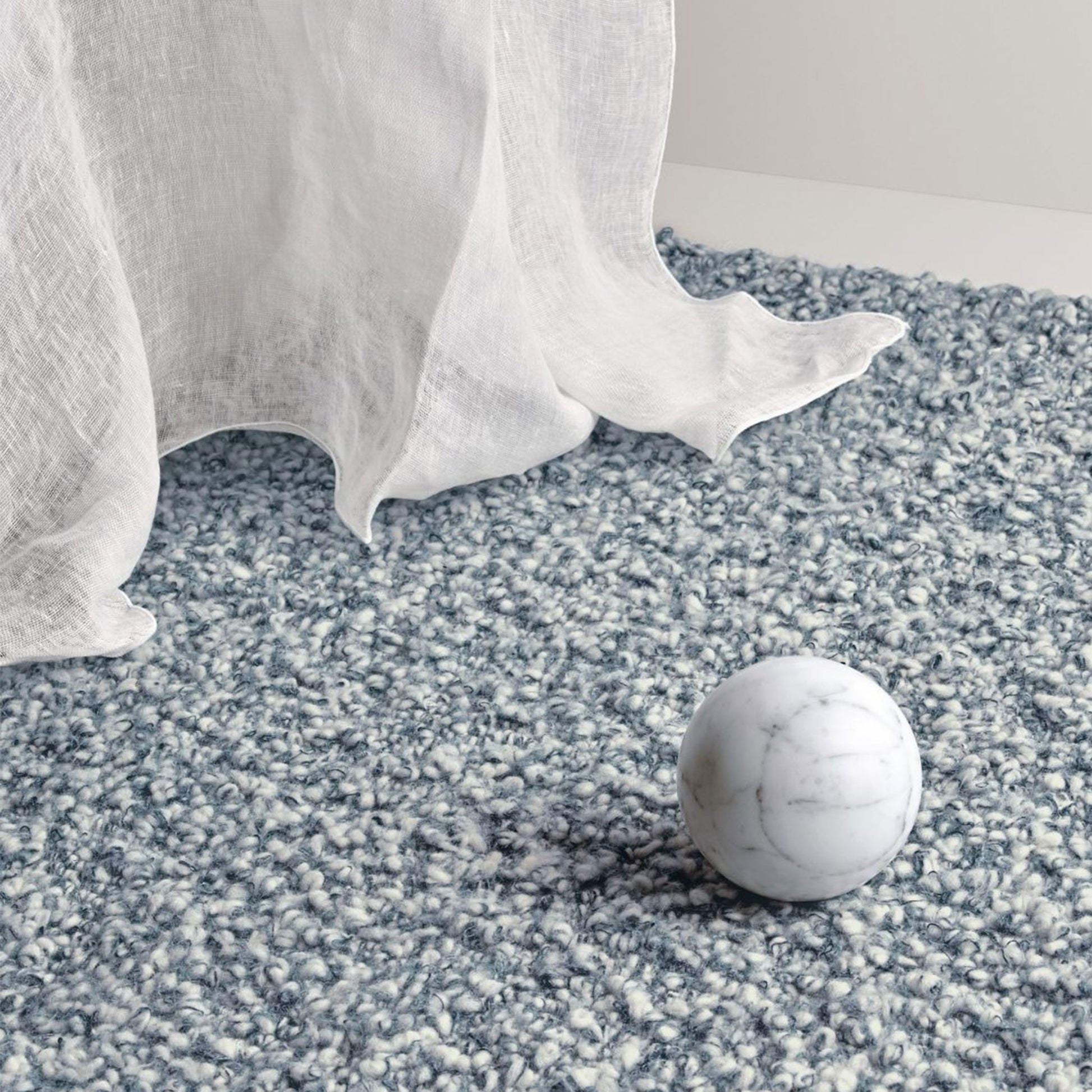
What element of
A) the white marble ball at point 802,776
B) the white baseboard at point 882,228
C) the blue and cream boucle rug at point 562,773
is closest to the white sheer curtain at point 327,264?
the blue and cream boucle rug at point 562,773

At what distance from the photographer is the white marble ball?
1094mm

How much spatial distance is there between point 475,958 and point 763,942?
0.22 metres

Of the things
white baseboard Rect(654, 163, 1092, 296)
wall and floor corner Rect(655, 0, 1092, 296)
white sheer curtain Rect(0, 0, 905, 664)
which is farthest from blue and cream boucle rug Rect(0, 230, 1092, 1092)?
wall and floor corner Rect(655, 0, 1092, 296)

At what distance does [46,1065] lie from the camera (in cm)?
112

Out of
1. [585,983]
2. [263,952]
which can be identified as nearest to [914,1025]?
[585,983]

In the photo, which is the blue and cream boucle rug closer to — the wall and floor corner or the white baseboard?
the white baseboard

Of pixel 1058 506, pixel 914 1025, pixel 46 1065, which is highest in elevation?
pixel 1058 506

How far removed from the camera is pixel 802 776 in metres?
1.09

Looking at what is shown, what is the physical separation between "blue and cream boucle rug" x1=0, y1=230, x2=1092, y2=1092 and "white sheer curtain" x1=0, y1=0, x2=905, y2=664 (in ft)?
0.21

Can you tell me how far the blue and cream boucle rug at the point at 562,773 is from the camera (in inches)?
44.6

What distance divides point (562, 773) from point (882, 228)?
1158mm

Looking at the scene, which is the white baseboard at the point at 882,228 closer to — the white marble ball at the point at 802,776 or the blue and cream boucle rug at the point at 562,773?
the blue and cream boucle rug at the point at 562,773

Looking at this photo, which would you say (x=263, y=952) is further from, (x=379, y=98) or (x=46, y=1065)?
(x=379, y=98)

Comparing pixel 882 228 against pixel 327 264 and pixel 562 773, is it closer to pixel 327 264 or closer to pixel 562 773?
pixel 327 264
